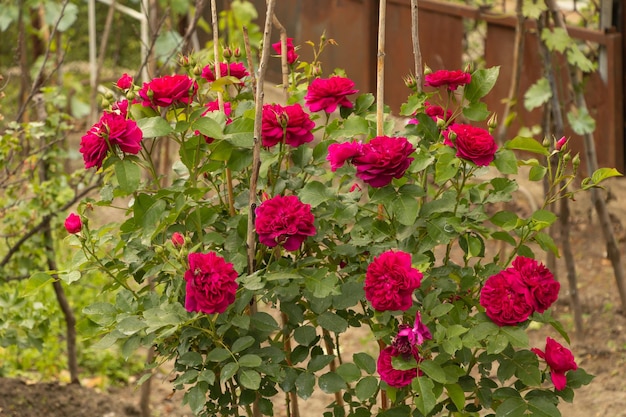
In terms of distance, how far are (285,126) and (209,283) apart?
1.30ft

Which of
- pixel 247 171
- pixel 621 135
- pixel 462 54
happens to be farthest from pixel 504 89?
pixel 247 171

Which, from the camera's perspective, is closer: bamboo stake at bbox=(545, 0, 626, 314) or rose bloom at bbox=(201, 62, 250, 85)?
rose bloom at bbox=(201, 62, 250, 85)

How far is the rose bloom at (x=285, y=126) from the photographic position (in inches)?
80.3

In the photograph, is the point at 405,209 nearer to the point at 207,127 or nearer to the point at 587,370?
the point at 207,127

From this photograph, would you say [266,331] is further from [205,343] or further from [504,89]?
[504,89]

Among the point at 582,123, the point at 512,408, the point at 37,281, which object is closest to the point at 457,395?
the point at 512,408

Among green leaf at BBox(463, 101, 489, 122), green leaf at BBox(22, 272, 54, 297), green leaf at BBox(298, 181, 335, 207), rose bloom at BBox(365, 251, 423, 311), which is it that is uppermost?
green leaf at BBox(463, 101, 489, 122)

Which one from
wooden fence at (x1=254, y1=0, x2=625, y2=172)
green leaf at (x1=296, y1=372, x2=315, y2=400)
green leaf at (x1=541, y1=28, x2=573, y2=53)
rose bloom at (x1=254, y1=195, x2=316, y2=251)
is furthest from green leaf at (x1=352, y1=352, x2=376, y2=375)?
wooden fence at (x1=254, y1=0, x2=625, y2=172)

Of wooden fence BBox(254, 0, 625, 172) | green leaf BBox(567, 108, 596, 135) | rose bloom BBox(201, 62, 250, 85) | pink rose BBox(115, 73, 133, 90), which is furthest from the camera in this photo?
wooden fence BBox(254, 0, 625, 172)

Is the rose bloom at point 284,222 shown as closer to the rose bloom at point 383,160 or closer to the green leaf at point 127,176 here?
the rose bloom at point 383,160

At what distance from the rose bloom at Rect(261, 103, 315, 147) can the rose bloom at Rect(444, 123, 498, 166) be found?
0.33 m

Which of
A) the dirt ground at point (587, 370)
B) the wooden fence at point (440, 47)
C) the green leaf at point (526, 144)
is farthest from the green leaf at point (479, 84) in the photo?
the wooden fence at point (440, 47)

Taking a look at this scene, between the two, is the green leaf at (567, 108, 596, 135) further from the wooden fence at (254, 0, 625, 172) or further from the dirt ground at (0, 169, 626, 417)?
the dirt ground at (0, 169, 626, 417)

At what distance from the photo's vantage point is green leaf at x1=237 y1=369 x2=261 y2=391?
1941 mm
